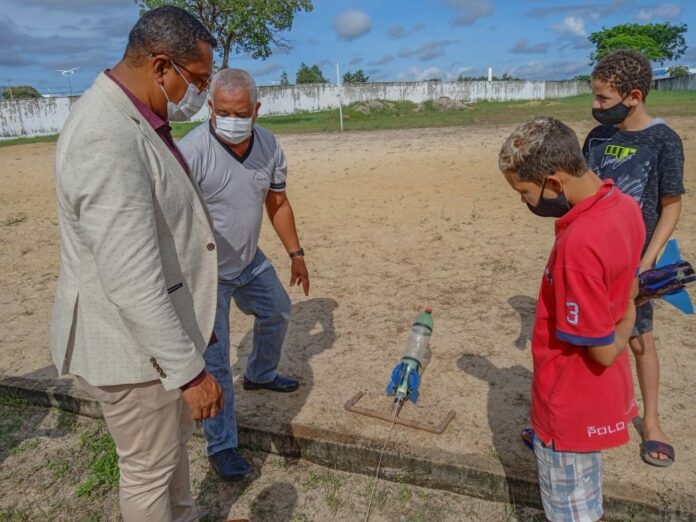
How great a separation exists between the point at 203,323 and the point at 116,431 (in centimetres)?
48

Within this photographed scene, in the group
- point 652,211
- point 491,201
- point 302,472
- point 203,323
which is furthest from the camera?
point 491,201

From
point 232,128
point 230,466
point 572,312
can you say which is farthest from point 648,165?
point 230,466

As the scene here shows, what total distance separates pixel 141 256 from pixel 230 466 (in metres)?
1.77

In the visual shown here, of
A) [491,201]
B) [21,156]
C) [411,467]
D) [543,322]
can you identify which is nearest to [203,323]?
[543,322]

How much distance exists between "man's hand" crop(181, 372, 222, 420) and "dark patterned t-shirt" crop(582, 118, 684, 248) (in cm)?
215

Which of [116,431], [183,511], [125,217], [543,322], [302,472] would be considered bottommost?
[302,472]

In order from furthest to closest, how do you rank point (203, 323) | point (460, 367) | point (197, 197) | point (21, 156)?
point (21, 156) < point (460, 367) < point (203, 323) < point (197, 197)

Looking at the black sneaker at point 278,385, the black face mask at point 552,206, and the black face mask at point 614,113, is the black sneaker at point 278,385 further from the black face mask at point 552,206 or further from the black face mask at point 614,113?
the black face mask at point 614,113

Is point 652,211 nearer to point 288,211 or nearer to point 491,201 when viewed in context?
point 288,211

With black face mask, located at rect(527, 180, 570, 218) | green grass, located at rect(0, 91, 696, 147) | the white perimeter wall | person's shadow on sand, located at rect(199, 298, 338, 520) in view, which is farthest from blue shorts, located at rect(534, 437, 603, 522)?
the white perimeter wall

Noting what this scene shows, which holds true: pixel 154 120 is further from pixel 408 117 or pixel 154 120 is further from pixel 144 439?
pixel 408 117

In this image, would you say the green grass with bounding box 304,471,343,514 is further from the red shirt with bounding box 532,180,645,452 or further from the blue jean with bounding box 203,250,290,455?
the red shirt with bounding box 532,180,645,452

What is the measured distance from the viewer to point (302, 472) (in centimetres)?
327

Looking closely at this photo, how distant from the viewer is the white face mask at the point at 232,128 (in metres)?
3.00
